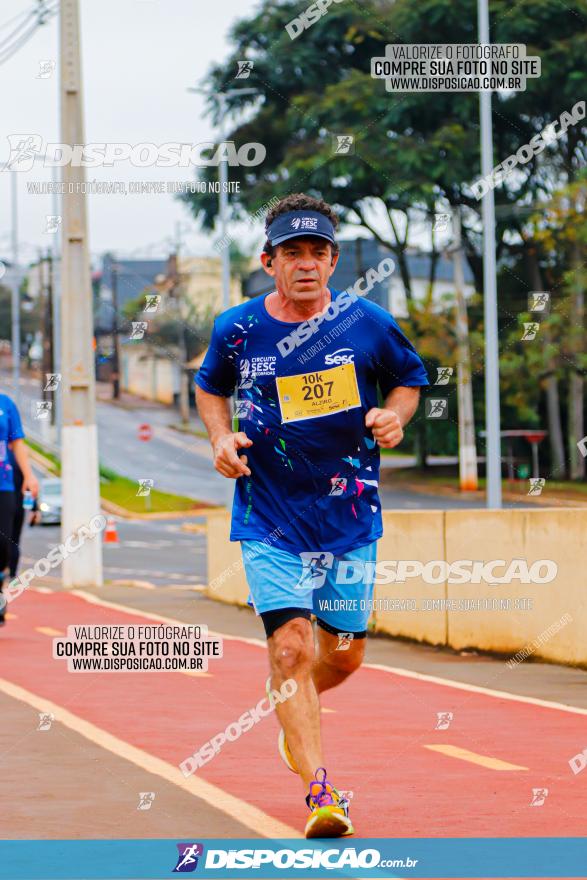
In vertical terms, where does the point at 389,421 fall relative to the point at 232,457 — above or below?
above

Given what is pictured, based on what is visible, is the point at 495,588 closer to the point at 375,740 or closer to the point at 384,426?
the point at 375,740

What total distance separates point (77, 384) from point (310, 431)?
1412 cm

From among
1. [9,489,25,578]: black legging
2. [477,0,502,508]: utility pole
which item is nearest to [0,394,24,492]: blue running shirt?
[9,489,25,578]: black legging

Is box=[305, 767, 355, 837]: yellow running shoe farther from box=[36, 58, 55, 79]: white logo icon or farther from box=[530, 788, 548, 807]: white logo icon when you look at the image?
box=[36, 58, 55, 79]: white logo icon

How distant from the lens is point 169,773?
289 inches

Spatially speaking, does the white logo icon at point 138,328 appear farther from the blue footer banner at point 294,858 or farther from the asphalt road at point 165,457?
the asphalt road at point 165,457

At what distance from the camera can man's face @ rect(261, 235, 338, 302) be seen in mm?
6422

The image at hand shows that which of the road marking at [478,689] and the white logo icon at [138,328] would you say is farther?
the white logo icon at [138,328]

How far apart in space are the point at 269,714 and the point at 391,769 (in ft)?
6.68

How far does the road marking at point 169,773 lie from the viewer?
20.1 ft

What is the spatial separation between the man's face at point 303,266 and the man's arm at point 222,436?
53 cm

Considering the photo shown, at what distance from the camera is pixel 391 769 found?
292 inches

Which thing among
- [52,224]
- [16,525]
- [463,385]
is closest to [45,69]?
[52,224]

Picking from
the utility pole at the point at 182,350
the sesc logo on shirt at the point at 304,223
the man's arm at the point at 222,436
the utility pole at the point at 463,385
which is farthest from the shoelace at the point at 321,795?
the utility pole at the point at 182,350
